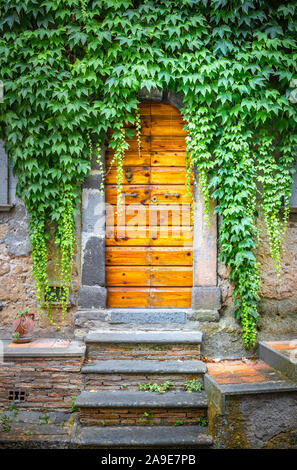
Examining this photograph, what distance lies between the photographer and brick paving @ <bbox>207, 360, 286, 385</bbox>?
3508mm

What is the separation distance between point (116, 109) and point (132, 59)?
1.73ft

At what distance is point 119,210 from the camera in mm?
4344

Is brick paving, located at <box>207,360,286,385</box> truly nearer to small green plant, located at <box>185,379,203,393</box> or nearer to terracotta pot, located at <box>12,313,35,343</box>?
small green plant, located at <box>185,379,203,393</box>

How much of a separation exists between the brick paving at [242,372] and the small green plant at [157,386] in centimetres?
41

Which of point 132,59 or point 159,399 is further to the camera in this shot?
point 132,59

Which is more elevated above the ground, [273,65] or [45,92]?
[273,65]

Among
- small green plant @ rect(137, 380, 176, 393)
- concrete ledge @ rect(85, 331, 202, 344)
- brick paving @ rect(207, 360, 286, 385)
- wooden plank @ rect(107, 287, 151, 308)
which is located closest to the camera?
brick paving @ rect(207, 360, 286, 385)

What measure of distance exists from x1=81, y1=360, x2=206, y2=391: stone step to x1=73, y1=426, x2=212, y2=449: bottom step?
40 cm

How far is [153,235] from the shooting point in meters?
4.40

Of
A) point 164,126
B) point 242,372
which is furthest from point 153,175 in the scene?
point 242,372

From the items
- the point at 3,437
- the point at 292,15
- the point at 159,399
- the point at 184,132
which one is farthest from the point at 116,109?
the point at 3,437

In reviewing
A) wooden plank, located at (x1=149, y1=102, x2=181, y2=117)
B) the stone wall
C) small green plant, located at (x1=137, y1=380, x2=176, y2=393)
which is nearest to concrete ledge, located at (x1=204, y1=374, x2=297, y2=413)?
the stone wall

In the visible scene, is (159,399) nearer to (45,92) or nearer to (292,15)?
(45,92)

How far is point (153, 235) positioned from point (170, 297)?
743 mm
